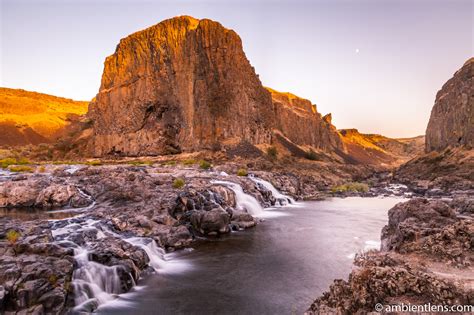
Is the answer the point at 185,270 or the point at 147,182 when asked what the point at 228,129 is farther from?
the point at 185,270

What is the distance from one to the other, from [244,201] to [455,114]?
52.4 m

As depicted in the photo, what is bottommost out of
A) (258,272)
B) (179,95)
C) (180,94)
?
(258,272)

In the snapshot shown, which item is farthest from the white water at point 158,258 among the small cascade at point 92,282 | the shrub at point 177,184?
the shrub at point 177,184

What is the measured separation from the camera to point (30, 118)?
120312 millimetres

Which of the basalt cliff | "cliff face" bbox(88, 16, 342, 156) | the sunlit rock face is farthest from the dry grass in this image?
the basalt cliff

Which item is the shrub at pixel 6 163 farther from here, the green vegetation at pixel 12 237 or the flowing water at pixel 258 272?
the flowing water at pixel 258 272

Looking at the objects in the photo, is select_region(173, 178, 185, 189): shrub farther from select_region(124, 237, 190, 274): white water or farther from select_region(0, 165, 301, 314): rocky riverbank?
select_region(124, 237, 190, 274): white water

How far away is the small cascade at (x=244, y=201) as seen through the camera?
70.6 feet

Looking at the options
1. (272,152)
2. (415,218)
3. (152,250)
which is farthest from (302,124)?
(152,250)

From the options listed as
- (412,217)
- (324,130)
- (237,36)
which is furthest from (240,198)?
(324,130)

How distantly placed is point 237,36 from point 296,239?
64.6 meters

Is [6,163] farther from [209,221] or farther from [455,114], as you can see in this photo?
[455,114]

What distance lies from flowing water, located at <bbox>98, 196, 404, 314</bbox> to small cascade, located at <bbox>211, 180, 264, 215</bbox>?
8.59 feet

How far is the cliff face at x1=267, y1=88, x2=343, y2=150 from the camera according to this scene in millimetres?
106963
